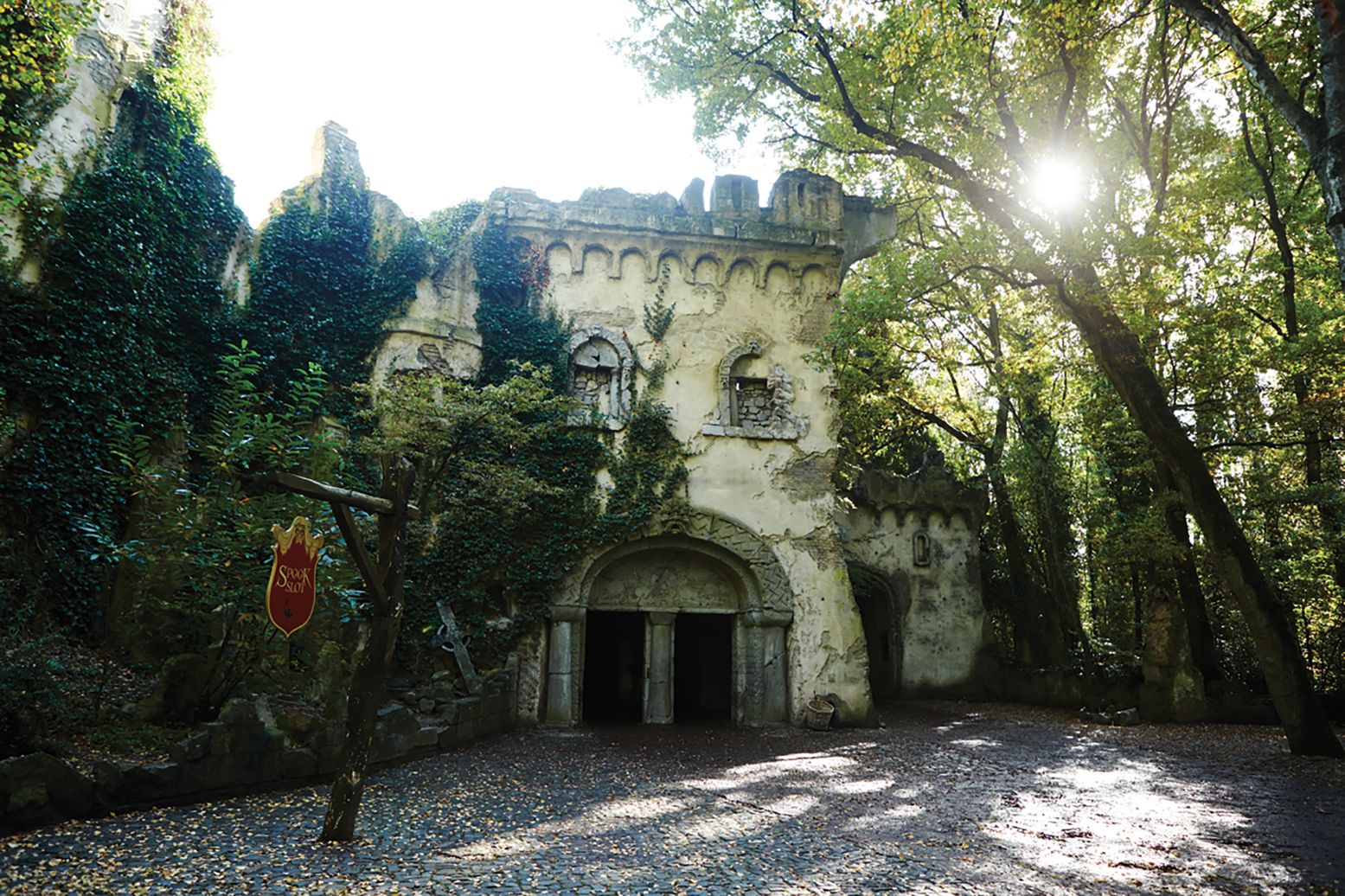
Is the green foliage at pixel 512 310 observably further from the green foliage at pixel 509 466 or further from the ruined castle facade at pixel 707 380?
the ruined castle facade at pixel 707 380

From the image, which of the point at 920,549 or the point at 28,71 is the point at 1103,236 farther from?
the point at 28,71

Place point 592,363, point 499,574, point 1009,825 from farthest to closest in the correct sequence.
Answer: point 592,363, point 499,574, point 1009,825

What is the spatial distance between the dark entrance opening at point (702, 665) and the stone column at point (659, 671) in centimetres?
258

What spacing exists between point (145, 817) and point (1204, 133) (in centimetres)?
1689

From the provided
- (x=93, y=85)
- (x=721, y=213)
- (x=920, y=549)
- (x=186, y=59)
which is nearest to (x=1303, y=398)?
(x=920, y=549)

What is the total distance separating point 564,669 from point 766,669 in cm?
314

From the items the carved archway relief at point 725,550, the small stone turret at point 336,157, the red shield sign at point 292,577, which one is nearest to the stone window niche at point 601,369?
the carved archway relief at point 725,550

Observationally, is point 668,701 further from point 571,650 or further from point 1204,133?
point 1204,133

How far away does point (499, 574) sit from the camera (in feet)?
38.4

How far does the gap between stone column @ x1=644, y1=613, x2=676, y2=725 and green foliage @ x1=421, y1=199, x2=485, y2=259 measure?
22.9 feet

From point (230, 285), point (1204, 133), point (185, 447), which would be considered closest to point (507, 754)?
point (185, 447)

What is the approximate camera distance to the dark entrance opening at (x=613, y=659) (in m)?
17.0

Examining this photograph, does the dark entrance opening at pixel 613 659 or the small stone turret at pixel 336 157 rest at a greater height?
the small stone turret at pixel 336 157

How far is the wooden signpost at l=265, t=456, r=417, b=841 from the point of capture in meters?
5.20
